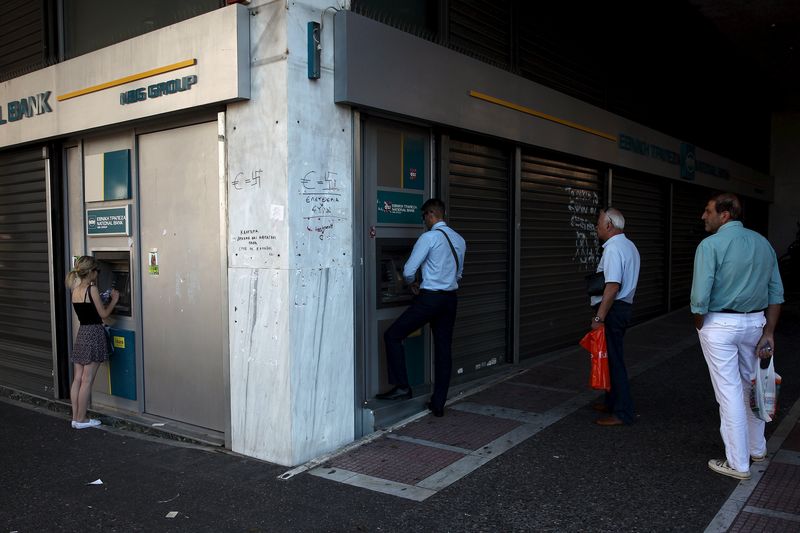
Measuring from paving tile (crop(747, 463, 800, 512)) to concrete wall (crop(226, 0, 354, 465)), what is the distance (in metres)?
2.81

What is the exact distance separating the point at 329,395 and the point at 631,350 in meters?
4.90

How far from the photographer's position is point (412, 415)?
18.3ft

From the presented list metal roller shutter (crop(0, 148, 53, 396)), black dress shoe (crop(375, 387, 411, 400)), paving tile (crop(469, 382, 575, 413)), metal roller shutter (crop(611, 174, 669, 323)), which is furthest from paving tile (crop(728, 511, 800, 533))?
metal roller shutter (crop(0, 148, 53, 396))

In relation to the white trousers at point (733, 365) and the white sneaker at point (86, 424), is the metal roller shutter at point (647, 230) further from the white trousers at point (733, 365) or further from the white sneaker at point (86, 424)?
the white sneaker at point (86, 424)

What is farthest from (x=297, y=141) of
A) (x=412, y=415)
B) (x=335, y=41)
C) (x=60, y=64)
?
(x=60, y=64)

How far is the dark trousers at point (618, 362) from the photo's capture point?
520 centimetres

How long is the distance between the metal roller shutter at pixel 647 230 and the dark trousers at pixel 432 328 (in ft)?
16.6

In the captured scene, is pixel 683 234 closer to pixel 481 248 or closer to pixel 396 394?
pixel 481 248

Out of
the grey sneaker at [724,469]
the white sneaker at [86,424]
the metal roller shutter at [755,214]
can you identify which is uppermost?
the metal roller shutter at [755,214]

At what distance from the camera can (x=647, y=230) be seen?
10.8 meters

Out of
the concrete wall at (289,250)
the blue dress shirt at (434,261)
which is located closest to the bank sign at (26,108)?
the concrete wall at (289,250)

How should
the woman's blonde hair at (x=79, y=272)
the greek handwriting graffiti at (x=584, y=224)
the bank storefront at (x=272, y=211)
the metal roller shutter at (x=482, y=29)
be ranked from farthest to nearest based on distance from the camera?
the greek handwriting graffiti at (x=584, y=224)
the metal roller shutter at (x=482, y=29)
the woman's blonde hair at (x=79, y=272)
the bank storefront at (x=272, y=211)

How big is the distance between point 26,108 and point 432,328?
4845 millimetres

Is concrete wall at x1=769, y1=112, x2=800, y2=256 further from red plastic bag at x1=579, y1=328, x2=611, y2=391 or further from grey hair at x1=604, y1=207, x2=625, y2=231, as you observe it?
red plastic bag at x1=579, y1=328, x2=611, y2=391
